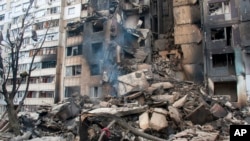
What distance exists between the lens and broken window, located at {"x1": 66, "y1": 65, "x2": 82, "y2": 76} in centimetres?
3412

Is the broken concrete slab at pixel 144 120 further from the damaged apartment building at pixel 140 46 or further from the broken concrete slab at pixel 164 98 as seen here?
the damaged apartment building at pixel 140 46

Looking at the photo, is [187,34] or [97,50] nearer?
[187,34]

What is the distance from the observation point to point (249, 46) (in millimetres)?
25375

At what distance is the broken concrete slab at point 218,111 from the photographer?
19578 mm

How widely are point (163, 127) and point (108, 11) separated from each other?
2191 cm

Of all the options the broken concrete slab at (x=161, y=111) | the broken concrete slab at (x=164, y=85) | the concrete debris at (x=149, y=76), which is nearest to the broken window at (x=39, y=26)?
the concrete debris at (x=149, y=76)

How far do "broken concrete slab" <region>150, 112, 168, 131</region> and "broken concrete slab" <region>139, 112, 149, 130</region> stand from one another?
0.99 feet

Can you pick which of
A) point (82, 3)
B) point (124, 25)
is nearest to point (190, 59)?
point (124, 25)

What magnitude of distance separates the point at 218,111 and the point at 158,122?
6.42 metres

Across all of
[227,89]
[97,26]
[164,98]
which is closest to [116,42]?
[97,26]

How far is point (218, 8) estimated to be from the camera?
27.5 m

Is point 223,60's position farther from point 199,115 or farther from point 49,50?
point 49,50

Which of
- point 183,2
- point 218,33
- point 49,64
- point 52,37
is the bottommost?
point 49,64

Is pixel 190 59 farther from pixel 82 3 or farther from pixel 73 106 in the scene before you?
pixel 82 3
